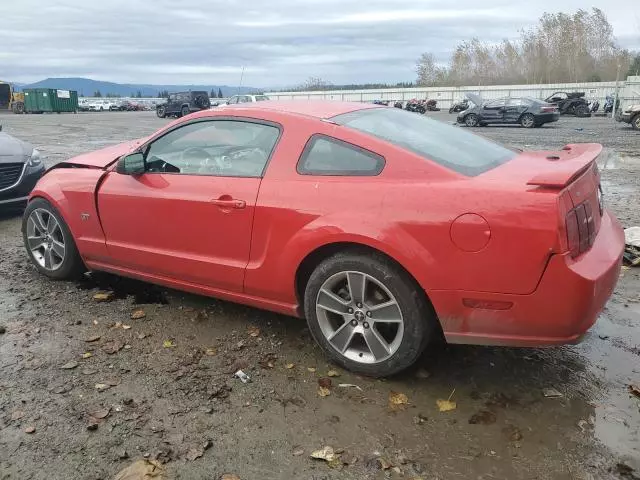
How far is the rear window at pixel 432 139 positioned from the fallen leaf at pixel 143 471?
208 cm

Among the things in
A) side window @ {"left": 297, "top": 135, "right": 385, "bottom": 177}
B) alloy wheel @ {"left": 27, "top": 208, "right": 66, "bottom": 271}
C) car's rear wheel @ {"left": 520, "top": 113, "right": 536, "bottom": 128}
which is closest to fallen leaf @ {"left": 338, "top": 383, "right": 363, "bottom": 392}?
side window @ {"left": 297, "top": 135, "right": 385, "bottom": 177}

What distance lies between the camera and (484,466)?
99.9 inches

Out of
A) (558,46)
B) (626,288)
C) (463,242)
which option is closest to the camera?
(463,242)

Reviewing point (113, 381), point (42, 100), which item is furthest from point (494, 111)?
point (42, 100)

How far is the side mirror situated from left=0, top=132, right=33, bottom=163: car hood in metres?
3.92

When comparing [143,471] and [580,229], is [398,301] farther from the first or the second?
[143,471]

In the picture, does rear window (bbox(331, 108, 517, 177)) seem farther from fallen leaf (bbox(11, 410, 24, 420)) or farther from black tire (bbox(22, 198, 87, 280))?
black tire (bbox(22, 198, 87, 280))

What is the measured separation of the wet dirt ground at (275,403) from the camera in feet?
8.45

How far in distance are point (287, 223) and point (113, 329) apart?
160cm

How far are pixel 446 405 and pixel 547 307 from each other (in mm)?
762

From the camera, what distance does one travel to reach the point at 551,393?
10.2 feet

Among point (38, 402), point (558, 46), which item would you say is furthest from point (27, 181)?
point (558, 46)

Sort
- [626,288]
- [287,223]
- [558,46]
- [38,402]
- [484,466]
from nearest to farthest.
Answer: [484,466] < [38,402] < [287,223] < [626,288] < [558,46]

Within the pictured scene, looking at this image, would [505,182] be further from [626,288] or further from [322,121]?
[626,288]
